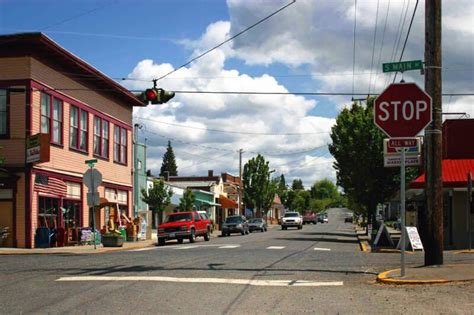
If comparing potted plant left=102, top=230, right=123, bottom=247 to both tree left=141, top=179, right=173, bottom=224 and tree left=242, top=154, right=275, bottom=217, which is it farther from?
tree left=242, top=154, right=275, bottom=217

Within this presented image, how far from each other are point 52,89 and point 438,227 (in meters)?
21.5

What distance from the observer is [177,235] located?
33.5 meters

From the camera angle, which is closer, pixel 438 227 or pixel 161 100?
pixel 438 227

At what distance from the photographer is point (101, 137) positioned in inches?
1444

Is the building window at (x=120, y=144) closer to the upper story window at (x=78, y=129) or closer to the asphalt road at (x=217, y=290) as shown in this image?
the upper story window at (x=78, y=129)

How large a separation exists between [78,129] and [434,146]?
23136 mm

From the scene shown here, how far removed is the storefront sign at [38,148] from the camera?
1048 inches

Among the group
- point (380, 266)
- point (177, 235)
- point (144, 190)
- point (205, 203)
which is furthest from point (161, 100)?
point (205, 203)

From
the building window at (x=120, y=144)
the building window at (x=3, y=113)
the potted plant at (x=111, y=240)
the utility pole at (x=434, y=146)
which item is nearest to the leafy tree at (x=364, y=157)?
the building window at (x=120, y=144)

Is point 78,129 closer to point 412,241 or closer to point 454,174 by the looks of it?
point 412,241

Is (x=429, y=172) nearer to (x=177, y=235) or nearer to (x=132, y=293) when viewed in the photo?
(x=132, y=293)

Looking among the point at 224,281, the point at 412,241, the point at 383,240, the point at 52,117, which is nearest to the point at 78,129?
the point at 52,117

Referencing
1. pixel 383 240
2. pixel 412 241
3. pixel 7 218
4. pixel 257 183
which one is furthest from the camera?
pixel 257 183

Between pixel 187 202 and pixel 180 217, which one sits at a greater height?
pixel 187 202
